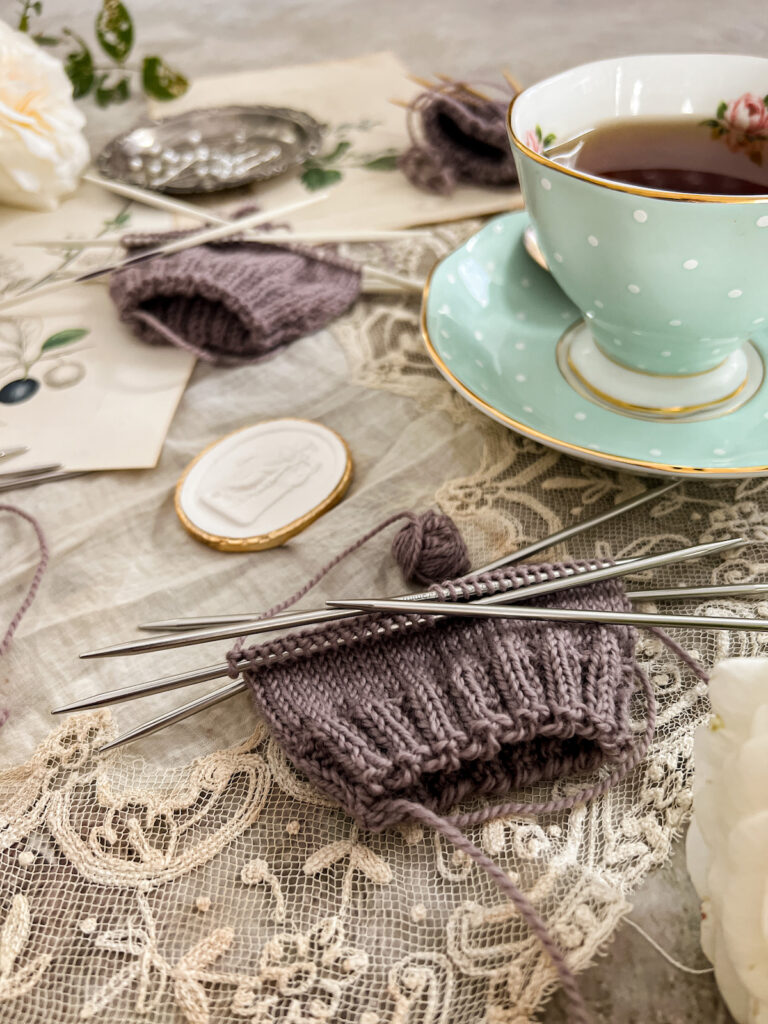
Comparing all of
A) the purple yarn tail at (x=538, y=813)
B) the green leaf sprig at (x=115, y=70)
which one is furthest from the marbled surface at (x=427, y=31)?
the purple yarn tail at (x=538, y=813)

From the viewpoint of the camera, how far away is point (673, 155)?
26.1 inches

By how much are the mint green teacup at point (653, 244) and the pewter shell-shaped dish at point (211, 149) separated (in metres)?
0.46

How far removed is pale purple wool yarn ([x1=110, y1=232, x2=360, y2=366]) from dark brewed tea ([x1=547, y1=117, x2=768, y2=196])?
0.26m

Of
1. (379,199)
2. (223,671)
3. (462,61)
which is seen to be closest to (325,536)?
(223,671)

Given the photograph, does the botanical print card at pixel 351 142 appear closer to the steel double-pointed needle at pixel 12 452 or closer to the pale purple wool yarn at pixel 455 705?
the steel double-pointed needle at pixel 12 452

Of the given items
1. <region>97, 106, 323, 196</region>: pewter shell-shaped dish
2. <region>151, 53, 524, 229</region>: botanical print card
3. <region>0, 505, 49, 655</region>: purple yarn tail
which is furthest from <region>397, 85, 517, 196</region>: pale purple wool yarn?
<region>0, 505, 49, 655</region>: purple yarn tail

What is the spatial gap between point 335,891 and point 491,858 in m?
0.08

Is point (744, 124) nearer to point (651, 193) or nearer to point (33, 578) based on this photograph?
point (651, 193)

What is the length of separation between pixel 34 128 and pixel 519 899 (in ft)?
3.09

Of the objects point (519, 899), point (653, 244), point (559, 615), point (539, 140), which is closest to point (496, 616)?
point (559, 615)

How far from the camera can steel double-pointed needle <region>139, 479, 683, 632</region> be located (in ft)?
1.64

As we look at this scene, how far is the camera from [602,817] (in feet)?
1.37

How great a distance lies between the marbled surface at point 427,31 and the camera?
1244 mm

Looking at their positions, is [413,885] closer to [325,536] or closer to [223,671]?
[223,671]
